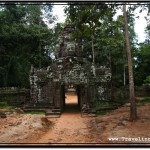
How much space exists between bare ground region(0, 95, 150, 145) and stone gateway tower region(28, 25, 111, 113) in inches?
98.7

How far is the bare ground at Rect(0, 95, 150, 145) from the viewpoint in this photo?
10188 millimetres

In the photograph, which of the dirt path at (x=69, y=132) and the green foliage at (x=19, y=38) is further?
the green foliage at (x=19, y=38)

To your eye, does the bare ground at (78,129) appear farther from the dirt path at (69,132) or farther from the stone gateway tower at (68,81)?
the stone gateway tower at (68,81)

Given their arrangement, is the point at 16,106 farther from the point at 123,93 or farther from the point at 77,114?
the point at 123,93

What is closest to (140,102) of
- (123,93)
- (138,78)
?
(138,78)

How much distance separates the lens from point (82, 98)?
60.0 feet

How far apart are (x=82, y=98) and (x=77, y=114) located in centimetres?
136

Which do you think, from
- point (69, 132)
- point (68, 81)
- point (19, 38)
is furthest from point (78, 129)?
point (68, 81)

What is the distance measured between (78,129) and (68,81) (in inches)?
240

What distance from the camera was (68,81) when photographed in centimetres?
1842

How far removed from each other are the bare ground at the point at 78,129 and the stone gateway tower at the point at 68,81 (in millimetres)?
2506

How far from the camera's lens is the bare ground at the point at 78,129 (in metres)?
10.2

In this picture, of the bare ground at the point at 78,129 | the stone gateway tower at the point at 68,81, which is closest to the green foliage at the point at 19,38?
the stone gateway tower at the point at 68,81

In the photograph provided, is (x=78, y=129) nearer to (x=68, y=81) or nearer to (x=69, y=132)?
(x=69, y=132)
